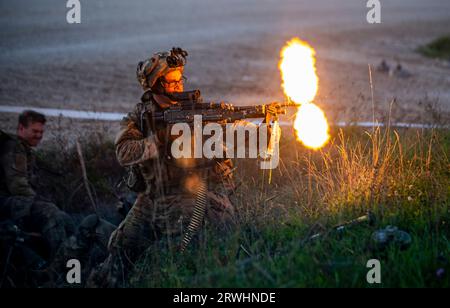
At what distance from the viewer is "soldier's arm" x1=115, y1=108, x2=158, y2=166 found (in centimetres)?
525

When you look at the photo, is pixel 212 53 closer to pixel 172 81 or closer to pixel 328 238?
pixel 172 81

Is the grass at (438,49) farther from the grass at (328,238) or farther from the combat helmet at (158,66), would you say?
the combat helmet at (158,66)

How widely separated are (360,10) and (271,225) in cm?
2868

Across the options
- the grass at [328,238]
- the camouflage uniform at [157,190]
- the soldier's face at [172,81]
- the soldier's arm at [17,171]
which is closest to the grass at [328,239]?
the grass at [328,238]

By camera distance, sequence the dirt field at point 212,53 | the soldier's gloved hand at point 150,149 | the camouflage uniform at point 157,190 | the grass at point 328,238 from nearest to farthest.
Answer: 1. the grass at point 328,238
2. the soldier's gloved hand at point 150,149
3. the camouflage uniform at point 157,190
4. the dirt field at point 212,53

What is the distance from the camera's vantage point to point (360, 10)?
106 ft

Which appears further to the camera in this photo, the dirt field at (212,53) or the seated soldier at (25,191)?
the dirt field at (212,53)

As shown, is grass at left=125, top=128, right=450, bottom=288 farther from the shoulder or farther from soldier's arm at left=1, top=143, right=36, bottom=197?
the shoulder

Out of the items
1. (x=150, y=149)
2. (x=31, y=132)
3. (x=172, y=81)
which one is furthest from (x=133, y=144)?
(x=31, y=132)

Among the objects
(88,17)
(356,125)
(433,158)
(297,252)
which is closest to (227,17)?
(88,17)

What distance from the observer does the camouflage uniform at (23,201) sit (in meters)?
6.18

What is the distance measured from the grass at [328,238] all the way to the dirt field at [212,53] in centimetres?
251

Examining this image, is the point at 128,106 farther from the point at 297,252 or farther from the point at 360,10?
the point at 360,10

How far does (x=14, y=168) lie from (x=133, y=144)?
1.50 m
